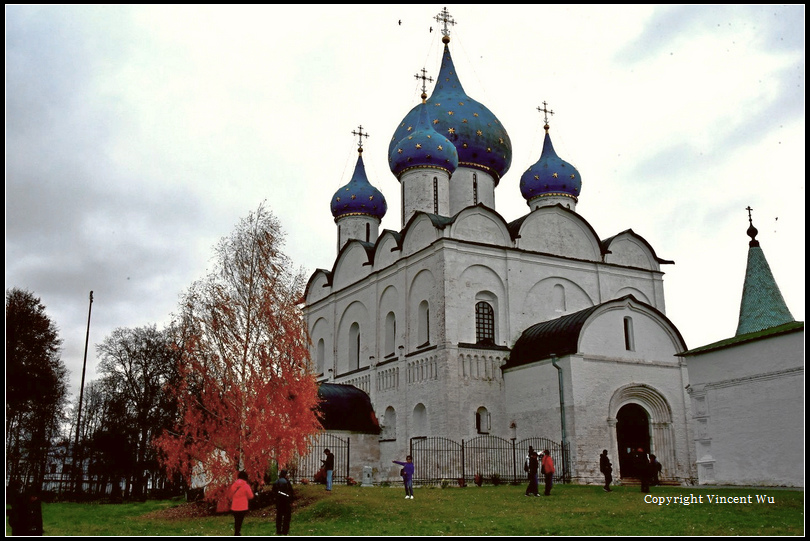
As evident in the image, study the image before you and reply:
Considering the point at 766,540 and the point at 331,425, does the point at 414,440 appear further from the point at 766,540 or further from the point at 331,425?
the point at 766,540

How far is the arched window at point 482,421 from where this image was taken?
26016mm

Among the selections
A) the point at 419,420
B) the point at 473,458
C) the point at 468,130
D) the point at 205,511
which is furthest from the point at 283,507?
the point at 468,130

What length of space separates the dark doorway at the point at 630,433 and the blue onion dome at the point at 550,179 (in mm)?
11933

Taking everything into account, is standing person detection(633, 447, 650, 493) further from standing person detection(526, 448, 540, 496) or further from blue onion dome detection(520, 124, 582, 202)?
blue onion dome detection(520, 124, 582, 202)

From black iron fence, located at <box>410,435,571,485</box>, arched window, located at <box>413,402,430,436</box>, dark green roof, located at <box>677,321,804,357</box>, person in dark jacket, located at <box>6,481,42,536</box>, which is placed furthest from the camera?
arched window, located at <box>413,402,430,436</box>

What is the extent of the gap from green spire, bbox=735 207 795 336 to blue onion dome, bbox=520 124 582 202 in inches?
510

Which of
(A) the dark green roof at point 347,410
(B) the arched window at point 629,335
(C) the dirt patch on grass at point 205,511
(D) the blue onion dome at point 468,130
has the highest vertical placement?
(D) the blue onion dome at point 468,130

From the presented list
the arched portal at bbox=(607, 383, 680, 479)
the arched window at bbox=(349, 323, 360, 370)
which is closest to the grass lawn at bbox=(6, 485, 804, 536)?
the arched portal at bbox=(607, 383, 680, 479)

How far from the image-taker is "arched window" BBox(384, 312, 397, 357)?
30.0 metres

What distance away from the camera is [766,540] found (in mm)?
9680

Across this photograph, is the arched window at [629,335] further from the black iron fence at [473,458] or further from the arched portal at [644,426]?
the black iron fence at [473,458]

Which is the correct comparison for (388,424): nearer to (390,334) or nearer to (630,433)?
(390,334)

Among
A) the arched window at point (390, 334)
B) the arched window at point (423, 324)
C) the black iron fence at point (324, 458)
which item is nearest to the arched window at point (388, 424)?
the black iron fence at point (324, 458)

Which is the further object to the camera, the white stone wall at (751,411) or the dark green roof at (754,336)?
the dark green roof at (754,336)
